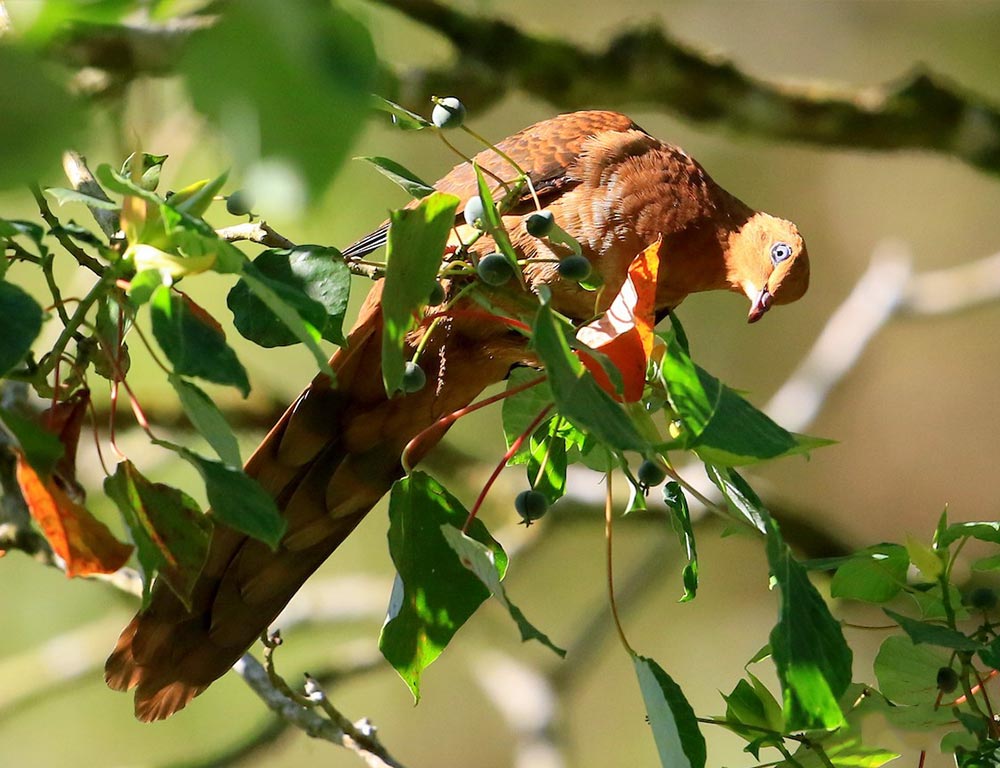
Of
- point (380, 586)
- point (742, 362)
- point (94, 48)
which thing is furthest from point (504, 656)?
point (742, 362)

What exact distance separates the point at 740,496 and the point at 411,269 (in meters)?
0.51

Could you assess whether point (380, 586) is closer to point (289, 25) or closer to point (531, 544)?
point (531, 544)

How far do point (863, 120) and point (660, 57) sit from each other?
713mm

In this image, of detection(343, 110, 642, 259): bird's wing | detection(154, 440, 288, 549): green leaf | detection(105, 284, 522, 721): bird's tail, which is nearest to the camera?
detection(154, 440, 288, 549): green leaf

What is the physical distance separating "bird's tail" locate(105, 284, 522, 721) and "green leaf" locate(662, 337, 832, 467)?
715mm

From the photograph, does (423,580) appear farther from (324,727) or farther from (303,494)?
(303,494)

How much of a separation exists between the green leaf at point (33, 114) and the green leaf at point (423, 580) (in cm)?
99

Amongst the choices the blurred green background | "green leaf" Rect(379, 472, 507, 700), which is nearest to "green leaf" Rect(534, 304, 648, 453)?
"green leaf" Rect(379, 472, 507, 700)

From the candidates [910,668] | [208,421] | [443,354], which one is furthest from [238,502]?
[443,354]

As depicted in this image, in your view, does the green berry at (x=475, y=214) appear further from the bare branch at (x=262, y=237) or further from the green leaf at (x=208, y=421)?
the green leaf at (x=208, y=421)

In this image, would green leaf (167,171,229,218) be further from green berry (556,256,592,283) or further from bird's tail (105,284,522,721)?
bird's tail (105,284,522,721)

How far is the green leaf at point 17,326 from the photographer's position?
1062 millimetres

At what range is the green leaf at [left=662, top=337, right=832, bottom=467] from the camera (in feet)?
3.71

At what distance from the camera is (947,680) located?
1.53 metres
